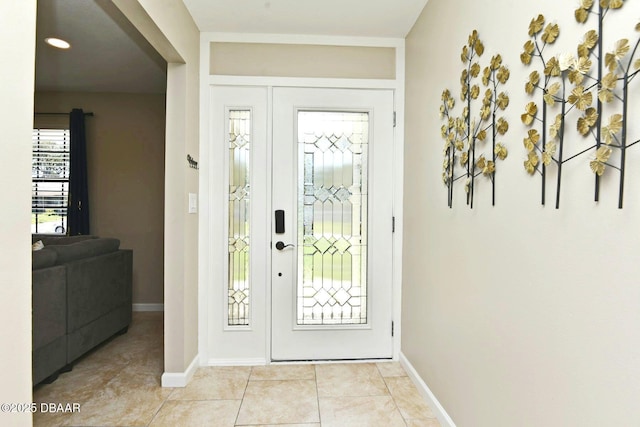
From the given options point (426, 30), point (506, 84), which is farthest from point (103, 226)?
point (506, 84)

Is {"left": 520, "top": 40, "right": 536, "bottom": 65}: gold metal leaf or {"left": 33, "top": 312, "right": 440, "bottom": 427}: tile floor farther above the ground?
{"left": 520, "top": 40, "right": 536, "bottom": 65}: gold metal leaf

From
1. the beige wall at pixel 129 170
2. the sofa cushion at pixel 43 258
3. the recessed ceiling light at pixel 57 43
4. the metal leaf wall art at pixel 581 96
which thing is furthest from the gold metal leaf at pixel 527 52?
the beige wall at pixel 129 170

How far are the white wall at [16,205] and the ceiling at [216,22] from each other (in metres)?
1.16

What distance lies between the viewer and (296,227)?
272cm

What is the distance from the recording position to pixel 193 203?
2486 millimetres

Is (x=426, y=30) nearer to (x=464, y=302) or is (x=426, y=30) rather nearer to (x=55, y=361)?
(x=464, y=302)

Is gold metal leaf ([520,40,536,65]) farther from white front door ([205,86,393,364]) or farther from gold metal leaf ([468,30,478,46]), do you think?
white front door ([205,86,393,364])

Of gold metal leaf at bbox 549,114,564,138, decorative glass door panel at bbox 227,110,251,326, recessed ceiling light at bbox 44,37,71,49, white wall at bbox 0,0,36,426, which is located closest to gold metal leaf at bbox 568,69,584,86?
Result: gold metal leaf at bbox 549,114,564,138

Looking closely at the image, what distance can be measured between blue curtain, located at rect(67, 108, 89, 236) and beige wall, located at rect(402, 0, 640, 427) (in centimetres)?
389

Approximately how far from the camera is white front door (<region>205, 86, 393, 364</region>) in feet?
8.78

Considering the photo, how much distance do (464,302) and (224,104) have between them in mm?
2192

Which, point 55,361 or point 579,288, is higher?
point 579,288

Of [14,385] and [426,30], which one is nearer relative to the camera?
[14,385]

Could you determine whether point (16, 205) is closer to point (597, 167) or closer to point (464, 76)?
point (597, 167)
